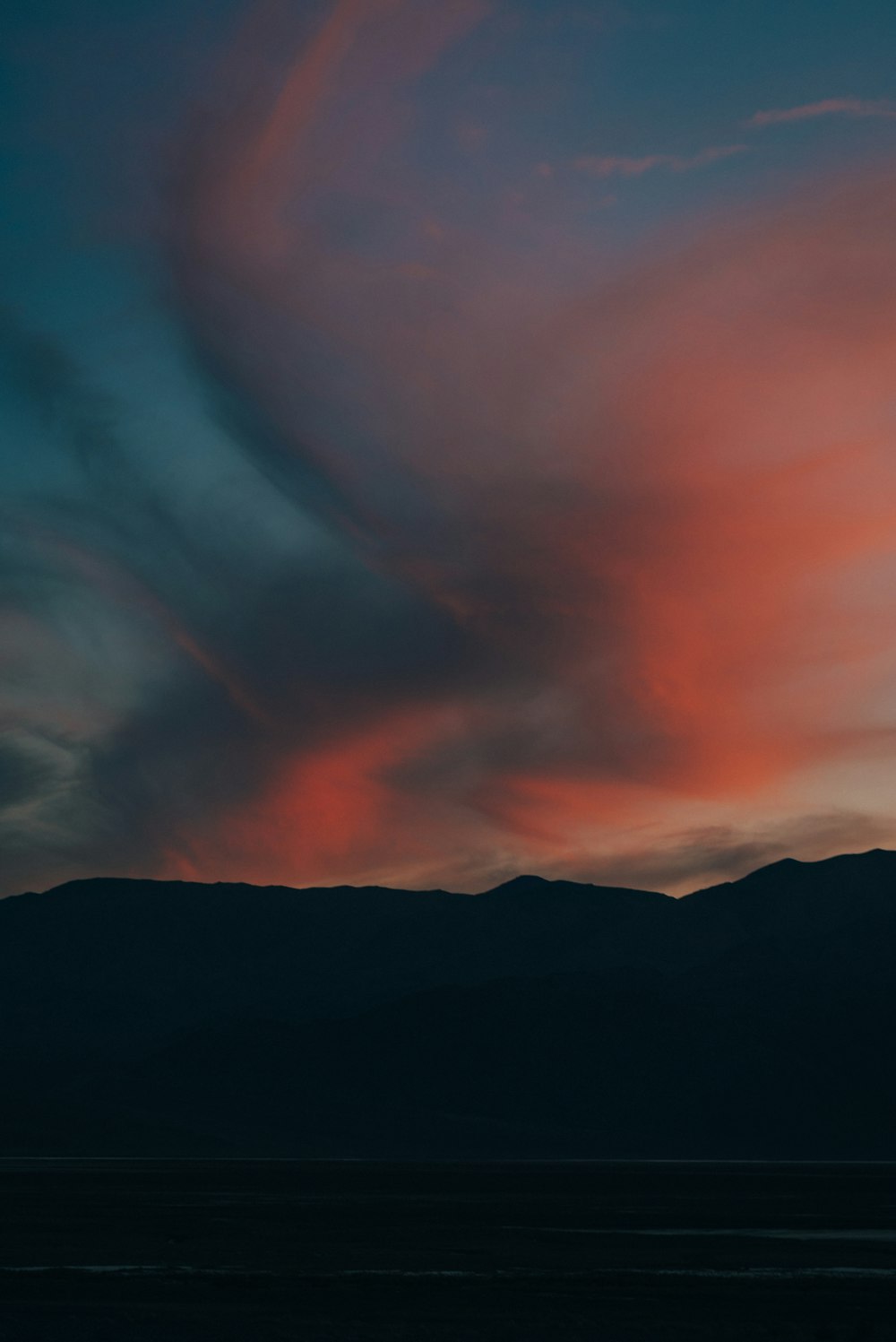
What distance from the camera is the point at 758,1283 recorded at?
204 ft

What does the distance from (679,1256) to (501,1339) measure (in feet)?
90.5

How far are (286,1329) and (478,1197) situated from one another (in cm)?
8010

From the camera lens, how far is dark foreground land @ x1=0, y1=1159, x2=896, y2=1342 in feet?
164

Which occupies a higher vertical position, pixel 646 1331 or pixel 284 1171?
pixel 284 1171

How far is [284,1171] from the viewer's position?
625ft

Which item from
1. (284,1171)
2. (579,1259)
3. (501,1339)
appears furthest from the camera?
(284,1171)

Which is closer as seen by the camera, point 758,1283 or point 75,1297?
point 75,1297

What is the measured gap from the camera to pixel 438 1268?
6644 centimetres

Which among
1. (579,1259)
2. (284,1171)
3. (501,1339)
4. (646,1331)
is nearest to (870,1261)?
(579,1259)

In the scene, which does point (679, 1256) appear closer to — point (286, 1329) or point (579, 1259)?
point (579, 1259)

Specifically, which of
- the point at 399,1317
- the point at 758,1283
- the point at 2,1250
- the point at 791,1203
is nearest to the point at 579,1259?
the point at 758,1283

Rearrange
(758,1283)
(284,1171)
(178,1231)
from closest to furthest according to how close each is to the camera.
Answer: (758,1283)
(178,1231)
(284,1171)

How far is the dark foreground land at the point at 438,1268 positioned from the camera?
49.9 metres

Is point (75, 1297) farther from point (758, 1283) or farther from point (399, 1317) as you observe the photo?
point (758, 1283)
